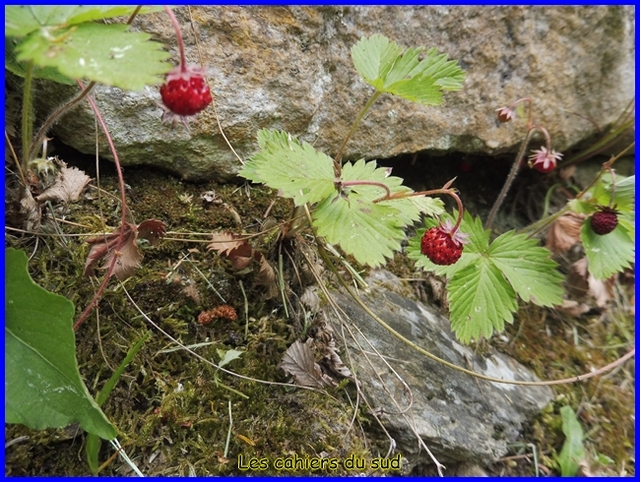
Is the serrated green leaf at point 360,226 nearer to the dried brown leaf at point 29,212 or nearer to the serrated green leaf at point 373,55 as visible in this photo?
the serrated green leaf at point 373,55

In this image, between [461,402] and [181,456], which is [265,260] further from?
[461,402]

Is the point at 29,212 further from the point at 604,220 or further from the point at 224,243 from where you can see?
the point at 604,220

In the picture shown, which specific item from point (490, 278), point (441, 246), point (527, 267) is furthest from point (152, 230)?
point (527, 267)

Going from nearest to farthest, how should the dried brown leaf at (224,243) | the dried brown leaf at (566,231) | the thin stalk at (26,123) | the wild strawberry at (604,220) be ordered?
Answer: the thin stalk at (26,123)
the dried brown leaf at (224,243)
the wild strawberry at (604,220)
the dried brown leaf at (566,231)

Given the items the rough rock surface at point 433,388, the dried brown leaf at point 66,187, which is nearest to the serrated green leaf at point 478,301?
the rough rock surface at point 433,388

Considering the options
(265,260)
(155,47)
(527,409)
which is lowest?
(527,409)

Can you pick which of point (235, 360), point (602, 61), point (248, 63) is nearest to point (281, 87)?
point (248, 63)

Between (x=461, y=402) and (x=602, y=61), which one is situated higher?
(x=602, y=61)
